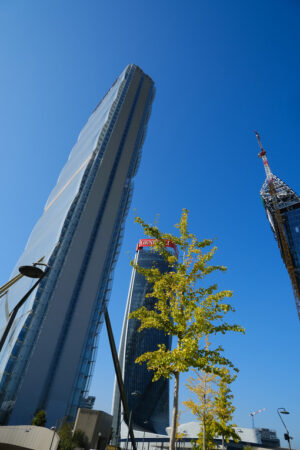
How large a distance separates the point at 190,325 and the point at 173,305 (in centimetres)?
121

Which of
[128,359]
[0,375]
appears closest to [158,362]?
[0,375]

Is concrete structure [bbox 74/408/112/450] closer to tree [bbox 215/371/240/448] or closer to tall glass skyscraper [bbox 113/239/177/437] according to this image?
tree [bbox 215/371/240/448]

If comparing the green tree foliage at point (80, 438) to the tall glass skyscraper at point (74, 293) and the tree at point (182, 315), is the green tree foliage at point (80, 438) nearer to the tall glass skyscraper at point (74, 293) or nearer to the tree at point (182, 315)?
the tree at point (182, 315)

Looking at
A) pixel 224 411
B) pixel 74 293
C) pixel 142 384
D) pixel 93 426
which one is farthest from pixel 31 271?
pixel 142 384

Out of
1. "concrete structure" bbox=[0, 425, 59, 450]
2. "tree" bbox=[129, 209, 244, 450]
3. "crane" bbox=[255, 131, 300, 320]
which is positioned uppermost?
"crane" bbox=[255, 131, 300, 320]

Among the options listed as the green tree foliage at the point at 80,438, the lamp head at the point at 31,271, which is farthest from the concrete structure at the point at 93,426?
the lamp head at the point at 31,271

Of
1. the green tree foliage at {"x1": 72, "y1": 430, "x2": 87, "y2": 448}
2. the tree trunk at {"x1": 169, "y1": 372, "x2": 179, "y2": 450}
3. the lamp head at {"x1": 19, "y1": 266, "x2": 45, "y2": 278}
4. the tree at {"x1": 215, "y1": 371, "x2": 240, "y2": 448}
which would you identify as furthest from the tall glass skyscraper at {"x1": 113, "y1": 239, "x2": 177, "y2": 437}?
the lamp head at {"x1": 19, "y1": 266, "x2": 45, "y2": 278}

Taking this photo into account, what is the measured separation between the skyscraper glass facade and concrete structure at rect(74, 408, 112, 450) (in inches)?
4038

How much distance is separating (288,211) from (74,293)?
9935 centimetres

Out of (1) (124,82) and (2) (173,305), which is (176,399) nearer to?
(2) (173,305)

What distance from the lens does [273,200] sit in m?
120

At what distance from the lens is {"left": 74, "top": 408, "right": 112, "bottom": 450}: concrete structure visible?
16.0 metres

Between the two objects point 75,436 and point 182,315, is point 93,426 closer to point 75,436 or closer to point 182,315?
point 75,436

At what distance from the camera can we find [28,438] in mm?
12875
